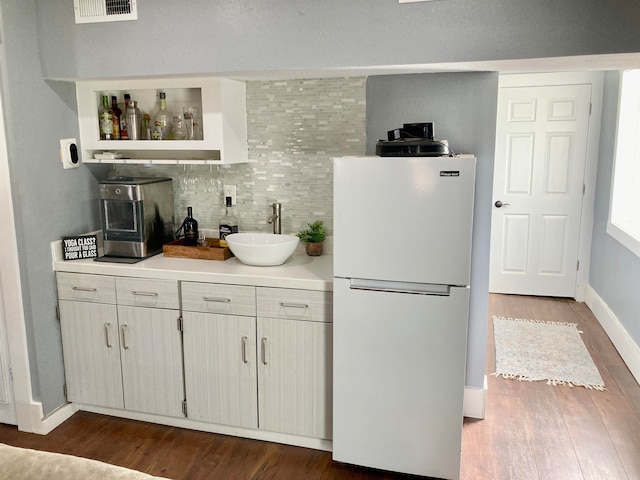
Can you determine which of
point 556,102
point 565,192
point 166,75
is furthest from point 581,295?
point 166,75

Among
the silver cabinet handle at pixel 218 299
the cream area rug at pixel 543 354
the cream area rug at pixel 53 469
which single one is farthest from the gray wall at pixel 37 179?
the cream area rug at pixel 543 354

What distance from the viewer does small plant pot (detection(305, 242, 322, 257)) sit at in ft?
9.89

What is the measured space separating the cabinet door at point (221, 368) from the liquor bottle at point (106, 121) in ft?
3.83

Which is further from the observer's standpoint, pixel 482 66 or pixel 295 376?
pixel 295 376

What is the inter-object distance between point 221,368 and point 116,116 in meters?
1.58

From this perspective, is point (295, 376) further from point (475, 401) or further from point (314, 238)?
point (475, 401)

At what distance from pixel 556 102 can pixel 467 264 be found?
11.1 ft

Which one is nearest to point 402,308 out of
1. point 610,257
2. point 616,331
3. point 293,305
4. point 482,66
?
point 293,305

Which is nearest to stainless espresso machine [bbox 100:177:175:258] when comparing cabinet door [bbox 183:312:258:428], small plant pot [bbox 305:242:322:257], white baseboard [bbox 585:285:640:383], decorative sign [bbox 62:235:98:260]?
decorative sign [bbox 62:235:98:260]

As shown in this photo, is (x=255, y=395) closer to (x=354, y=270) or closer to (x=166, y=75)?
(x=354, y=270)

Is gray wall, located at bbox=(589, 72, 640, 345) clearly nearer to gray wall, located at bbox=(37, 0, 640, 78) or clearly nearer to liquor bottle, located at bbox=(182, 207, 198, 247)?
gray wall, located at bbox=(37, 0, 640, 78)

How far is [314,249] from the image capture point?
3021mm

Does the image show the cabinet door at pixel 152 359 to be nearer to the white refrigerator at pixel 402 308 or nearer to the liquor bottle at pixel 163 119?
the white refrigerator at pixel 402 308

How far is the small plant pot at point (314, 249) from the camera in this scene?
9.89 ft
